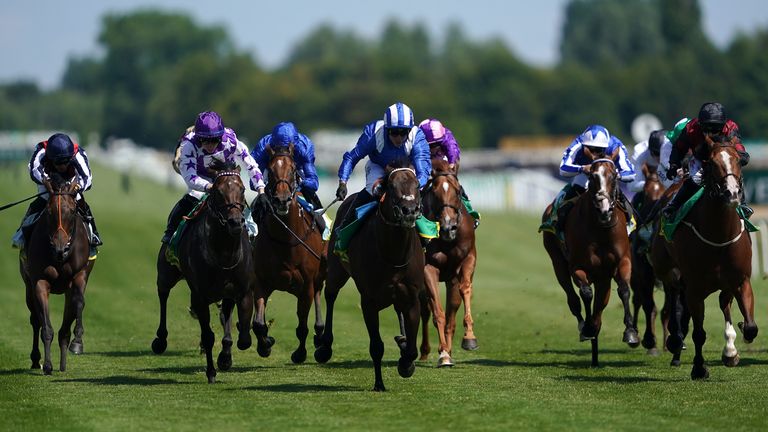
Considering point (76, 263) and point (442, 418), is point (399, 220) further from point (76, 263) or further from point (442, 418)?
point (76, 263)

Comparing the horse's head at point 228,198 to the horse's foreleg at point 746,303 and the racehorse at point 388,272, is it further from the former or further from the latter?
the horse's foreleg at point 746,303

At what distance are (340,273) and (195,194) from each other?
1.91 m

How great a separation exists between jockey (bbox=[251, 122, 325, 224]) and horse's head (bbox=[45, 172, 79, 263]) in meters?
2.25

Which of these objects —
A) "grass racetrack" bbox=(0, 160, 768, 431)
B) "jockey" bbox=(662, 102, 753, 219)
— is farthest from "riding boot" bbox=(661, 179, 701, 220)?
"grass racetrack" bbox=(0, 160, 768, 431)

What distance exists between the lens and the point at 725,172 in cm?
1423

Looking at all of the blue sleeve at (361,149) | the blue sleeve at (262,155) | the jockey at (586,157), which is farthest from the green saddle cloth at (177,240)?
the jockey at (586,157)

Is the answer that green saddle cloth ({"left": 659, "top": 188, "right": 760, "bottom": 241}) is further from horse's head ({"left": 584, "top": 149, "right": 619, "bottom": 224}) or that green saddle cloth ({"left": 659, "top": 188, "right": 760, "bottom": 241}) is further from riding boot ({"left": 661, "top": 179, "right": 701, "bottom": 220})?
horse's head ({"left": 584, "top": 149, "right": 619, "bottom": 224})

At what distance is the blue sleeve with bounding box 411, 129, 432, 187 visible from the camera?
1512cm

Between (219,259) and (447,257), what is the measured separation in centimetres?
352

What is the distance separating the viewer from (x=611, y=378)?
50.9ft

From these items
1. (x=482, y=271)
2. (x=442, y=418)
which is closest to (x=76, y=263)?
(x=442, y=418)

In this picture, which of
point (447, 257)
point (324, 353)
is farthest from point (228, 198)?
point (447, 257)

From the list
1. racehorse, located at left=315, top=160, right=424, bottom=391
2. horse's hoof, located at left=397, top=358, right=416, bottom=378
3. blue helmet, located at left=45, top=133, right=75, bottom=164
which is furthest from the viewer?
blue helmet, located at left=45, top=133, right=75, bottom=164

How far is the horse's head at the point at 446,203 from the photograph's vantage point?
1609 centimetres
